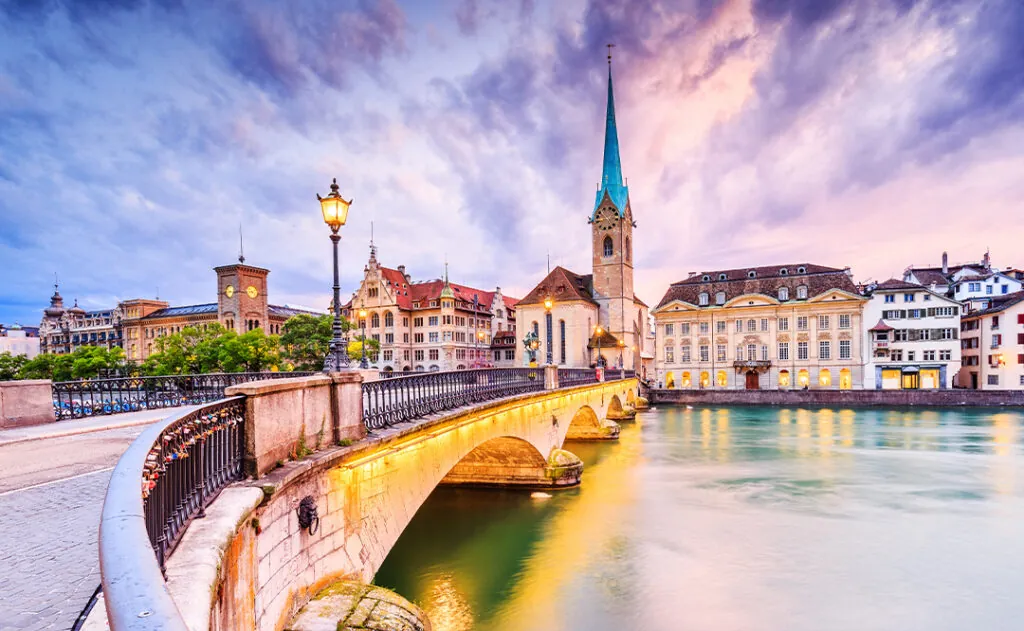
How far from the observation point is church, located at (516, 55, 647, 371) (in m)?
60.2

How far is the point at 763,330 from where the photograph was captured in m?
60.0

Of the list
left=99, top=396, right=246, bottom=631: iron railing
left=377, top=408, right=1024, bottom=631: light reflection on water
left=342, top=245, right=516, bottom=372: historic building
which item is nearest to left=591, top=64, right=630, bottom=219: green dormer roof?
left=342, top=245, right=516, bottom=372: historic building

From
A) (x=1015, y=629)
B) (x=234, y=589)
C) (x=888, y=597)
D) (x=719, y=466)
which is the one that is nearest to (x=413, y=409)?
(x=234, y=589)

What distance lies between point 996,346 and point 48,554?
227 feet

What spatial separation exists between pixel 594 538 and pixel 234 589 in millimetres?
12875

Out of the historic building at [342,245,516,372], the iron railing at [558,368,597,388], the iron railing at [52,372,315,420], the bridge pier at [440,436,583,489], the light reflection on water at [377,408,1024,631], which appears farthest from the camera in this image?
the historic building at [342,245,516,372]

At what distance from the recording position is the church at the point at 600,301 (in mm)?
60188

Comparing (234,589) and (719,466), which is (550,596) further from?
(719,466)

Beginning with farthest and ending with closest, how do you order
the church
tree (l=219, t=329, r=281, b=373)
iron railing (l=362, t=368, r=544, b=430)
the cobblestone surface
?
the church → tree (l=219, t=329, r=281, b=373) → iron railing (l=362, t=368, r=544, b=430) → the cobblestone surface

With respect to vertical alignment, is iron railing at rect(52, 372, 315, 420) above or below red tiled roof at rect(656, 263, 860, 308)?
below

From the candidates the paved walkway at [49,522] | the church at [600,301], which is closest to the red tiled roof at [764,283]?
the church at [600,301]

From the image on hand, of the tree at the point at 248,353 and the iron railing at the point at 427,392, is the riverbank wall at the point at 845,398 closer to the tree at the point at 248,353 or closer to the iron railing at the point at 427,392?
the tree at the point at 248,353

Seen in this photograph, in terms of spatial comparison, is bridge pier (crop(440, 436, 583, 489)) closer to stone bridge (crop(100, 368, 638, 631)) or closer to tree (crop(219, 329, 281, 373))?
stone bridge (crop(100, 368, 638, 631))

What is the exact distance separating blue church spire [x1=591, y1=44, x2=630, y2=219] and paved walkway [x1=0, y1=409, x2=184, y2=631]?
60.6m
